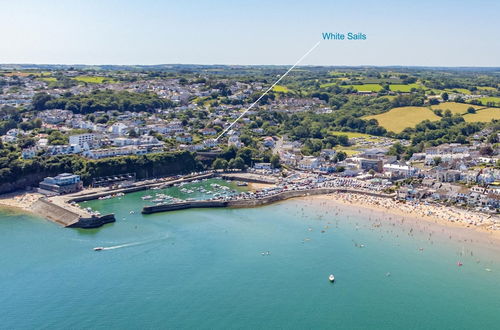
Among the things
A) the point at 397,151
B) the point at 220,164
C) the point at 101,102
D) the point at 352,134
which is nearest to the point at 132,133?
the point at 220,164

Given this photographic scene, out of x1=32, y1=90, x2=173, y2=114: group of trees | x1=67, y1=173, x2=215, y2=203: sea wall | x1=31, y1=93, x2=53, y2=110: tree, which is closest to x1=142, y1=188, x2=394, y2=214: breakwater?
x1=67, y1=173, x2=215, y2=203: sea wall

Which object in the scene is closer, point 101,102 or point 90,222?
point 90,222

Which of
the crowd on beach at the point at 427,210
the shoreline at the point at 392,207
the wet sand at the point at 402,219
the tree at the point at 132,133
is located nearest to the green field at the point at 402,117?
the shoreline at the point at 392,207

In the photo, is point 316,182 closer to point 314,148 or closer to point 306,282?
point 314,148

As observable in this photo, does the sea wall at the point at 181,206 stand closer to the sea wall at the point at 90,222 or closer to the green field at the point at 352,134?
the sea wall at the point at 90,222

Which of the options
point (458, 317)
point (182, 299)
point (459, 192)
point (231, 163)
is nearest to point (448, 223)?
point (459, 192)

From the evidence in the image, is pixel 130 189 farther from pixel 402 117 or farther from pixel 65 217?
pixel 402 117

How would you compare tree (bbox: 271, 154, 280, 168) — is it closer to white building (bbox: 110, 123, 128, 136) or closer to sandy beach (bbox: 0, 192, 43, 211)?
white building (bbox: 110, 123, 128, 136)
